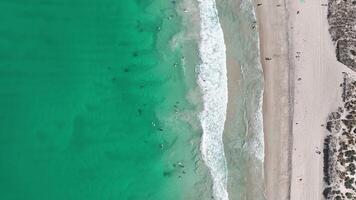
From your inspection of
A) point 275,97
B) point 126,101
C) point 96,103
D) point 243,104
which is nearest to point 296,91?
point 275,97

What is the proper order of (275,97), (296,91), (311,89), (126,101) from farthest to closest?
(311,89) → (296,91) → (275,97) → (126,101)

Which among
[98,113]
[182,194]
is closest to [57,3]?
[98,113]

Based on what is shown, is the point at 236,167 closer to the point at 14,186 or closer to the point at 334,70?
the point at 334,70

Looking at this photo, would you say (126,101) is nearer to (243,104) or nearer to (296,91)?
(243,104)

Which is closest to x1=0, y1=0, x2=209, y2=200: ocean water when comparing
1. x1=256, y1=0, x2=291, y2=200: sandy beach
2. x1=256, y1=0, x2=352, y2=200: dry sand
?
x1=256, y1=0, x2=291, y2=200: sandy beach

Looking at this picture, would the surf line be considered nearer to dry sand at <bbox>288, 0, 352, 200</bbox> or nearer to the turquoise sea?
the turquoise sea

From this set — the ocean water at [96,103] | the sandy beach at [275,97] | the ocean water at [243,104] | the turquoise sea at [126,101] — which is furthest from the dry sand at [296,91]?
the ocean water at [96,103]
